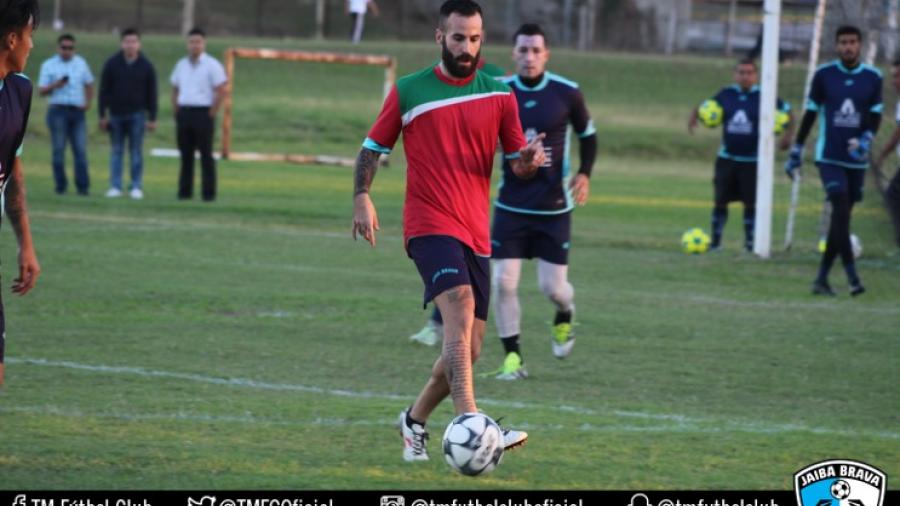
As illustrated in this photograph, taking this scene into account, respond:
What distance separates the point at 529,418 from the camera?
28.1 ft

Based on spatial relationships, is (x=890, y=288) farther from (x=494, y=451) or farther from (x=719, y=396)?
(x=494, y=451)

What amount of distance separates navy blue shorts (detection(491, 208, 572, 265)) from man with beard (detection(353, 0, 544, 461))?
298 centimetres

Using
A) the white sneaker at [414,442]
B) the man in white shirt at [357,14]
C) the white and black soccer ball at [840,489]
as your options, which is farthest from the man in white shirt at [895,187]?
the man in white shirt at [357,14]

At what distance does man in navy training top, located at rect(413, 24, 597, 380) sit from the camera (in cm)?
1035

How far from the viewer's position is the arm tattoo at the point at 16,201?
6.55m

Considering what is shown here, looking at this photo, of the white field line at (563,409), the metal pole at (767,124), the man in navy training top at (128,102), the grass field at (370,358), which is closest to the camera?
the grass field at (370,358)

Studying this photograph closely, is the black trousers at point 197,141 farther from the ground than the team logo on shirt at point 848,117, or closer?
closer

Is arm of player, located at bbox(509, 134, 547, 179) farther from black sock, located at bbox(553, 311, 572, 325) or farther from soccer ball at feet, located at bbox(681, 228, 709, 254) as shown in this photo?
soccer ball at feet, located at bbox(681, 228, 709, 254)

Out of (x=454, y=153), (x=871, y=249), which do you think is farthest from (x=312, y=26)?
(x=454, y=153)

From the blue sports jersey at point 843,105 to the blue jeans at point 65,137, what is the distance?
12.2 metres

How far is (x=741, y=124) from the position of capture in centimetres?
1875

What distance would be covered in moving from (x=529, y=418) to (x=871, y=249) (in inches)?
453

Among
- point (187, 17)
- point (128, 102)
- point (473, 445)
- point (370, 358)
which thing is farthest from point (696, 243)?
point (187, 17)

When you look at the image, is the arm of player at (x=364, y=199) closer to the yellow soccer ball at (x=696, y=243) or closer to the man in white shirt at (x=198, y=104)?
the yellow soccer ball at (x=696, y=243)
